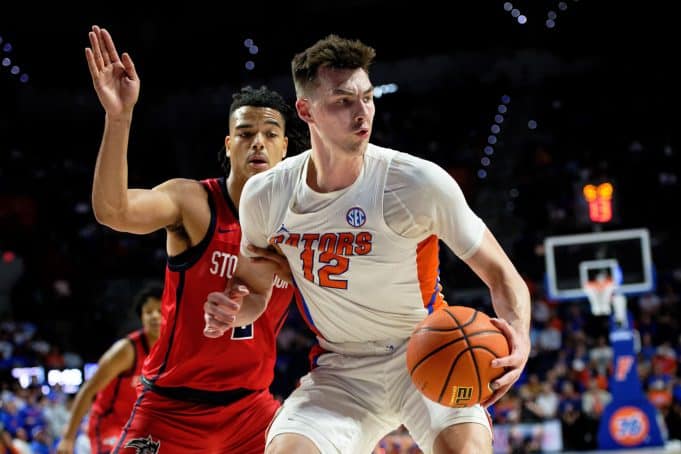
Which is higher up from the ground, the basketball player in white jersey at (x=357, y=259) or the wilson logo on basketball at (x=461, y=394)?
the basketball player in white jersey at (x=357, y=259)

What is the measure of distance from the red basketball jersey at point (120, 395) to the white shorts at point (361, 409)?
3.20m

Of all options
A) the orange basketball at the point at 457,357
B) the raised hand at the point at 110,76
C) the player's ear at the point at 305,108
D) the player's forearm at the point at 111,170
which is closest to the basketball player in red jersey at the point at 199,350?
the player's forearm at the point at 111,170

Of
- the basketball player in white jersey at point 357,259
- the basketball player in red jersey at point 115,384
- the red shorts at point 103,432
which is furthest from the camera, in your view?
the red shorts at point 103,432

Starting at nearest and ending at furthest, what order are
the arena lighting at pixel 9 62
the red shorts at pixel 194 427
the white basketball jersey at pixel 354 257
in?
the white basketball jersey at pixel 354 257 < the red shorts at pixel 194 427 < the arena lighting at pixel 9 62

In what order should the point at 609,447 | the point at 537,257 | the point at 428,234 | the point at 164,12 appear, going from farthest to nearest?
the point at 164,12
the point at 537,257
the point at 609,447
the point at 428,234

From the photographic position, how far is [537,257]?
1662 centimetres

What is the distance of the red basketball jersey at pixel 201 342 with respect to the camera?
3.88 metres

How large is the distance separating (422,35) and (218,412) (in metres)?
16.8

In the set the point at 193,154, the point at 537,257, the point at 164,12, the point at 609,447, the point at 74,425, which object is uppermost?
the point at 164,12

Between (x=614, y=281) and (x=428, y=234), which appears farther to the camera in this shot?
(x=614, y=281)

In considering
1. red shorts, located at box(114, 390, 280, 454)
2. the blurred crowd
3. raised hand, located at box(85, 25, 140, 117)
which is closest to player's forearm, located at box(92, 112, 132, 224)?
raised hand, located at box(85, 25, 140, 117)

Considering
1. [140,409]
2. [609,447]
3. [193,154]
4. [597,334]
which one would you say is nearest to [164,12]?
[193,154]

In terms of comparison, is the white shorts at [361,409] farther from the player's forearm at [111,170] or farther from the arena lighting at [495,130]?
the arena lighting at [495,130]

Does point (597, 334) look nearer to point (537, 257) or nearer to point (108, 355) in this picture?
point (537, 257)
